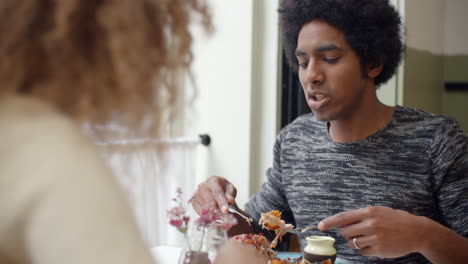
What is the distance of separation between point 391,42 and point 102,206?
4.62 ft

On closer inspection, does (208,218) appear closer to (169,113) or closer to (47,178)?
(169,113)

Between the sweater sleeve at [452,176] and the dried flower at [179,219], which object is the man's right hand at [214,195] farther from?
the sweater sleeve at [452,176]

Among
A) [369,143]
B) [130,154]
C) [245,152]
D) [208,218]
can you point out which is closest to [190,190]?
[245,152]

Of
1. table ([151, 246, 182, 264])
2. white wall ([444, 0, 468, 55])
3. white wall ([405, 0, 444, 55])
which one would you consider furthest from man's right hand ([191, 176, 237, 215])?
white wall ([444, 0, 468, 55])

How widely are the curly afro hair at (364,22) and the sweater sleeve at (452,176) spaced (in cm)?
34

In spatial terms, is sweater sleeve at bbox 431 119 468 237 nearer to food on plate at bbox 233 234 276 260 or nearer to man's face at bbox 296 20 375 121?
man's face at bbox 296 20 375 121

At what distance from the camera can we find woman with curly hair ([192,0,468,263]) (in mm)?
1412

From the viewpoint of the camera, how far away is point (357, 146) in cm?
154

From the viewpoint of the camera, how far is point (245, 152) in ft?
7.71

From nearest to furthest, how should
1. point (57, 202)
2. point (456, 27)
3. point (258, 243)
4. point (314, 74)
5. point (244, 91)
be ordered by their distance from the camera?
point (57, 202) < point (258, 243) < point (314, 74) < point (244, 91) < point (456, 27)

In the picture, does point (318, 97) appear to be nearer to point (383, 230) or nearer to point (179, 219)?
point (383, 230)

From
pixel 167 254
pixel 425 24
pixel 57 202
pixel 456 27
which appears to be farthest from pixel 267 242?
pixel 456 27

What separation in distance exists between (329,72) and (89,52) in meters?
1.09

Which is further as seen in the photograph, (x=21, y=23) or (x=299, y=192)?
(x=299, y=192)
